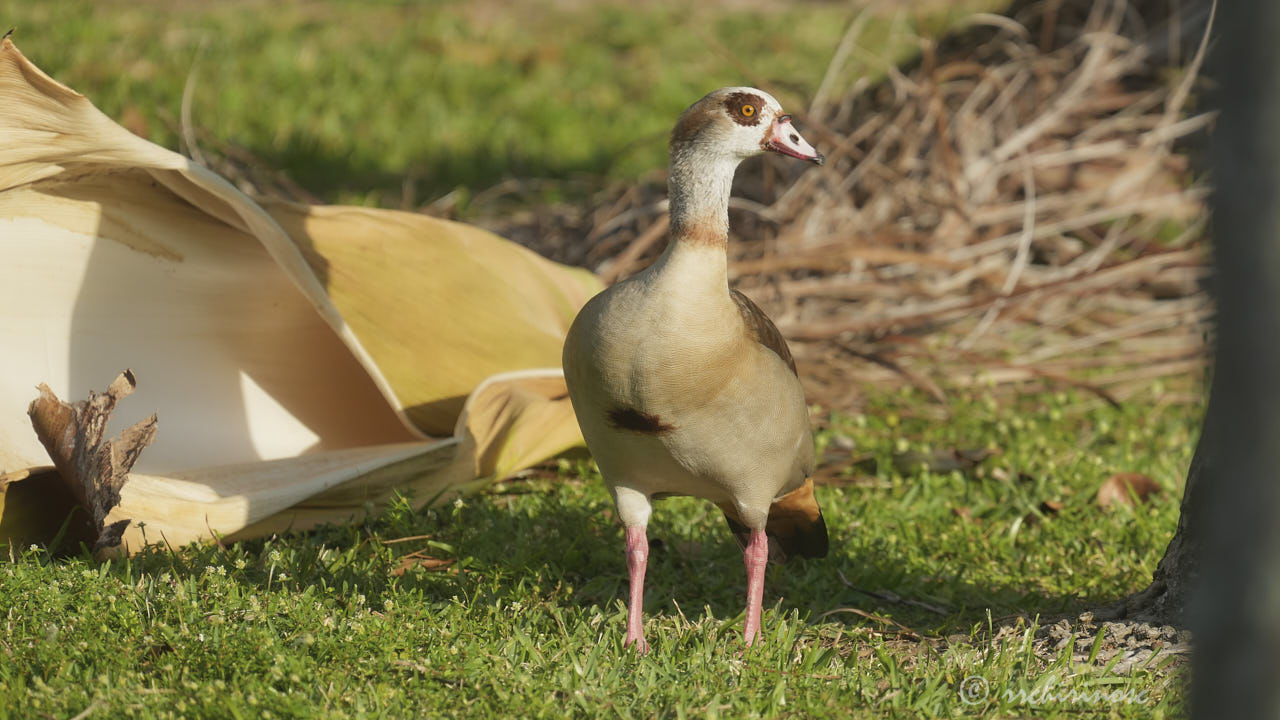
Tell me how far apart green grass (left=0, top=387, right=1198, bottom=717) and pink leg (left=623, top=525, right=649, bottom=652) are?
47 millimetres

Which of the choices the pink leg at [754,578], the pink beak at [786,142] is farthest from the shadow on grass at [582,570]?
the pink beak at [786,142]

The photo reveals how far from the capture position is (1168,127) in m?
5.81

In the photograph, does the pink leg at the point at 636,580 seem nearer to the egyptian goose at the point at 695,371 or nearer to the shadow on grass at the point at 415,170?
the egyptian goose at the point at 695,371

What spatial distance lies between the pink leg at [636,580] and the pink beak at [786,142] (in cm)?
90

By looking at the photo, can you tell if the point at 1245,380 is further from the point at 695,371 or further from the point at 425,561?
the point at 425,561

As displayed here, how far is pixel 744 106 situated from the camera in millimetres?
2609

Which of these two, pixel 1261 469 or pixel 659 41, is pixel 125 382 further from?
pixel 659 41

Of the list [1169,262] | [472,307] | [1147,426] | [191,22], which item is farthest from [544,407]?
[191,22]

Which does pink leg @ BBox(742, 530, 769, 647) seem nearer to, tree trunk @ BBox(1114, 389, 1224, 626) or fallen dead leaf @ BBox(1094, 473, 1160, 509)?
tree trunk @ BBox(1114, 389, 1224, 626)

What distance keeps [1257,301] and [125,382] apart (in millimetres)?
2454

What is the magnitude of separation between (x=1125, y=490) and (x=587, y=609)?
6.40ft

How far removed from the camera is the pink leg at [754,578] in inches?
110

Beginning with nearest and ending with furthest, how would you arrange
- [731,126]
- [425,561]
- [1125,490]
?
1. [731,126]
2. [425,561]
3. [1125,490]

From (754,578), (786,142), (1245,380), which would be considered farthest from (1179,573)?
(1245,380)
